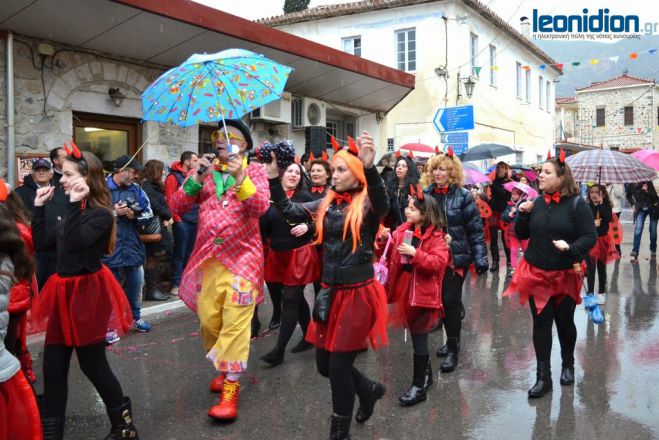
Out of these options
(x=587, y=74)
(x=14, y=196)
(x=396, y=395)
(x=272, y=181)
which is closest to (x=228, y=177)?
(x=272, y=181)

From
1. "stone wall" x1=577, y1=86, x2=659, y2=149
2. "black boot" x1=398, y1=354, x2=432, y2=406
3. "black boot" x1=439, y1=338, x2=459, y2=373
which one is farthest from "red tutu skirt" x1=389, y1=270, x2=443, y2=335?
"stone wall" x1=577, y1=86, x2=659, y2=149

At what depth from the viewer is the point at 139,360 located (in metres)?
5.29

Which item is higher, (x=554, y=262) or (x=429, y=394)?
(x=554, y=262)

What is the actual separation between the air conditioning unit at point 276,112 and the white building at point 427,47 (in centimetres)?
758

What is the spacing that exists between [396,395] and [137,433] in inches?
73.5

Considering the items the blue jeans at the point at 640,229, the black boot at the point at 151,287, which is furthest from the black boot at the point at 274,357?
the blue jeans at the point at 640,229

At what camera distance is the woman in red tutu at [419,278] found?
427cm

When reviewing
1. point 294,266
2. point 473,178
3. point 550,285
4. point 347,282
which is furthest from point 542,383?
point 473,178

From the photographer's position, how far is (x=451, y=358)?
16.4 ft

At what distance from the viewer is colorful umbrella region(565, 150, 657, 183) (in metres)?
6.41

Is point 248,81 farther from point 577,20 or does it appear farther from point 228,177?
point 577,20

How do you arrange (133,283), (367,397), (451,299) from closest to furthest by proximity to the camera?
(367,397) < (451,299) < (133,283)

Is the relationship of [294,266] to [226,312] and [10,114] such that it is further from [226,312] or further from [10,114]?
[10,114]

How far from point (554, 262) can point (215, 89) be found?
2.78m
